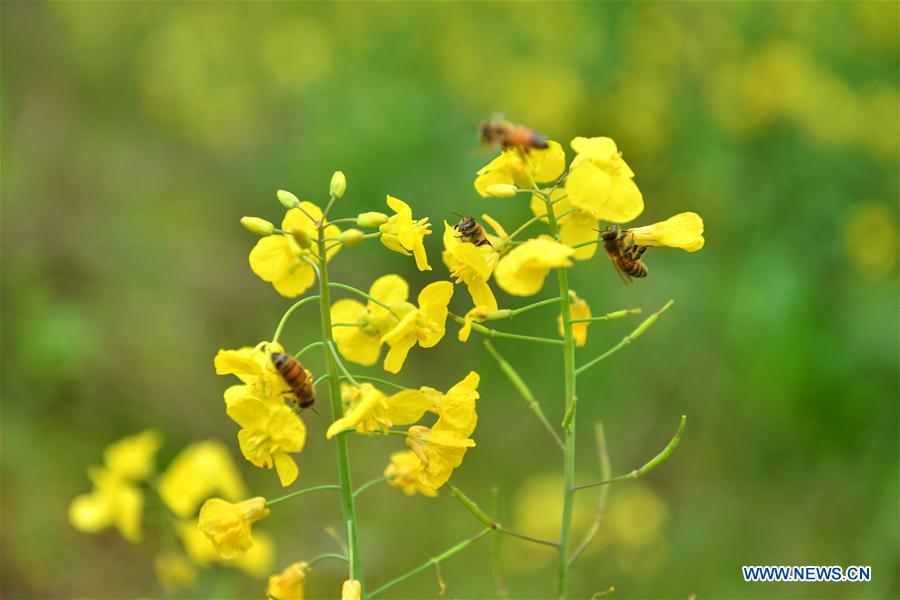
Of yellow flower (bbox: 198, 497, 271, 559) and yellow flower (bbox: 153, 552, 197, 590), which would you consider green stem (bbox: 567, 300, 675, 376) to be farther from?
yellow flower (bbox: 153, 552, 197, 590)

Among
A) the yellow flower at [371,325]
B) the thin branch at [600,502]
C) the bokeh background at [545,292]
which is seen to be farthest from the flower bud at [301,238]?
the bokeh background at [545,292]

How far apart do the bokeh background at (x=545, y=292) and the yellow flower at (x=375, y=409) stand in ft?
5.54

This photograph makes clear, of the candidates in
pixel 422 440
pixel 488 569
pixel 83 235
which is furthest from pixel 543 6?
pixel 422 440

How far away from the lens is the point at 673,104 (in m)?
5.93

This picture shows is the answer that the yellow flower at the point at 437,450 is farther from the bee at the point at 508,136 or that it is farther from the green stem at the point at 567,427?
the bee at the point at 508,136

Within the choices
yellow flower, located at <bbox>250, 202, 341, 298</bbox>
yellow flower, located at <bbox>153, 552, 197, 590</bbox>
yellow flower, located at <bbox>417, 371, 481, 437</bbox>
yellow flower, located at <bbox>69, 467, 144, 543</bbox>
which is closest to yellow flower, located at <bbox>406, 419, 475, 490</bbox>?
yellow flower, located at <bbox>417, 371, 481, 437</bbox>

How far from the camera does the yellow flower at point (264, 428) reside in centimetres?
165

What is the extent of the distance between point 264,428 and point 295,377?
119 millimetres

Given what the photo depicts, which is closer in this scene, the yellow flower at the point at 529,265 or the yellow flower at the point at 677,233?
the yellow flower at the point at 529,265

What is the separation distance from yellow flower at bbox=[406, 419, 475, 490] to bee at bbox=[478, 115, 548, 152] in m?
0.57

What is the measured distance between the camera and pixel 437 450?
1.75 meters

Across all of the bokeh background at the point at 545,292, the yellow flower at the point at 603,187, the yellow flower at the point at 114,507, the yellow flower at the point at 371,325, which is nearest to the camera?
the yellow flower at the point at 603,187

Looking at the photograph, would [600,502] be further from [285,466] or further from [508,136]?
[508,136]

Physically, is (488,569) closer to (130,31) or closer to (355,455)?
(355,455)
